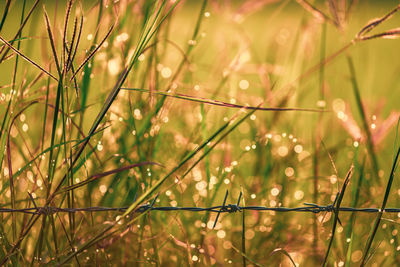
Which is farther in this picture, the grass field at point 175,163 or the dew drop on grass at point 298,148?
the dew drop on grass at point 298,148

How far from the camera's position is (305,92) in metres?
1.33

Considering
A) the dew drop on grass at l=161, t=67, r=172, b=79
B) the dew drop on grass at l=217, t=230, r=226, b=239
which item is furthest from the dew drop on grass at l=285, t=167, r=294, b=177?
the dew drop on grass at l=161, t=67, r=172, b=79

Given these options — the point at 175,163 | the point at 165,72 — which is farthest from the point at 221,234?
the point at 165,72

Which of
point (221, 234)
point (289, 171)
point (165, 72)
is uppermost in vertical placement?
point (165, 72)

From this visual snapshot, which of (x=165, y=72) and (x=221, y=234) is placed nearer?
(x=221, y=234)

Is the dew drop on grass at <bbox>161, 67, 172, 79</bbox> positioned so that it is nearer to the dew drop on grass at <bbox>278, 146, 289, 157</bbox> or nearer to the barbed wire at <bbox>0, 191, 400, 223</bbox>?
the dew drop on grass at <bbox>278, 146, 289, 157</bbox>

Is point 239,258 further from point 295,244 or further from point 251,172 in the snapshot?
point 251,172

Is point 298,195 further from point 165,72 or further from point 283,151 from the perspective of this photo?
point 165,72

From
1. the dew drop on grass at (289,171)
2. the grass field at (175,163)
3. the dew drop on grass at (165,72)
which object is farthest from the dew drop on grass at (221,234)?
the dew drop on grass at (165,72)

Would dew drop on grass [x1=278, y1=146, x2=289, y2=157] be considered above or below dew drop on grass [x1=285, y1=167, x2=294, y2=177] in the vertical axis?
above

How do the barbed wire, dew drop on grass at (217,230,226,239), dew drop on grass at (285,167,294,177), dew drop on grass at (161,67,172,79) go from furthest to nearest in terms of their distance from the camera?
dew drop on grass at (161,67,172,79), dew drop on grass at (285,167,294,177), dew drop on grass at (217,230,226,239), the barbed wire

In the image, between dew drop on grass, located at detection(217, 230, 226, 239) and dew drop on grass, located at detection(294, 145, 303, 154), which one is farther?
dew drop on grass, located at detection(294, 145, 303, 154)

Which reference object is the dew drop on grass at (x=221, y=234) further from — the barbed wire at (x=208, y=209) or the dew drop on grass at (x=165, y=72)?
the dew drop on grass at (x=165, y=72)

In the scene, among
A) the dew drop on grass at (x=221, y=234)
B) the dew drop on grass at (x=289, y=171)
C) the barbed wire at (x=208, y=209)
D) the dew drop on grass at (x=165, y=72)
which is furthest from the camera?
the dew drop on grass at (x=165, y=72)
